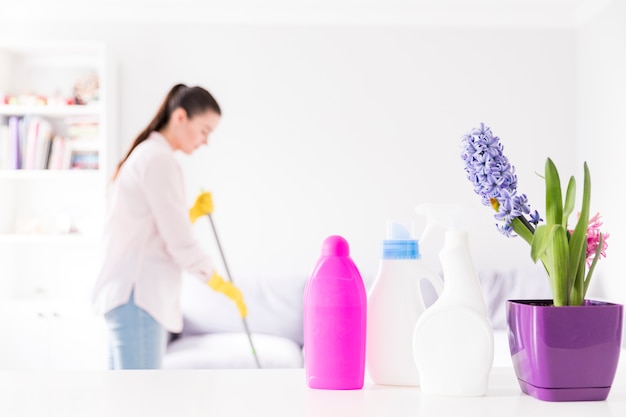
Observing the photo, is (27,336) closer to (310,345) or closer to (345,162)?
(345,162)

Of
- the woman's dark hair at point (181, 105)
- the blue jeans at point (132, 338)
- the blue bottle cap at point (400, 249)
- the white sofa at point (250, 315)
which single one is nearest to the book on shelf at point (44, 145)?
the white sofa at point (250, 315)

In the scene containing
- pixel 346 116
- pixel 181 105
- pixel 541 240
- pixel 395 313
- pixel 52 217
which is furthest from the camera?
pixel 346 116

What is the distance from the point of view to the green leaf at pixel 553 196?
1.08 m

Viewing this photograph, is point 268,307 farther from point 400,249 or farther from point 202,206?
point 400,249

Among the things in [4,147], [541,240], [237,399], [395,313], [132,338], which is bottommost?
[132,338]

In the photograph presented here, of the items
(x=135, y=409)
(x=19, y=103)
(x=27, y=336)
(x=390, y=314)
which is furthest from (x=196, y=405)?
(x=19, y=103)

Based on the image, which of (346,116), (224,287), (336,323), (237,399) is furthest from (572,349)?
(346,116)

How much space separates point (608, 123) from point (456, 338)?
11.2 feet

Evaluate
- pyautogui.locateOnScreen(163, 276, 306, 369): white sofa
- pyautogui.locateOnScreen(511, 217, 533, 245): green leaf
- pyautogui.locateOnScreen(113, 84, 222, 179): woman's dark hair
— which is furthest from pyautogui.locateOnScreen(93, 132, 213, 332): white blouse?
pyautogui.locateOnScreen(511, 217, 533, 245): green leaf

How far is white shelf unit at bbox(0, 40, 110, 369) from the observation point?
411cm

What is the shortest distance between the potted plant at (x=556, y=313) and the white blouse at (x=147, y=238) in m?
1.69

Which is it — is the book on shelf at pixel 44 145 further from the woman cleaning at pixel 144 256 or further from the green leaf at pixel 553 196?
the green leaf at pixel 553 196

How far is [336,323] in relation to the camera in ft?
3.64

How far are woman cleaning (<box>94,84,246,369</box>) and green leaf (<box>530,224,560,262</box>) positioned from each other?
174cm
